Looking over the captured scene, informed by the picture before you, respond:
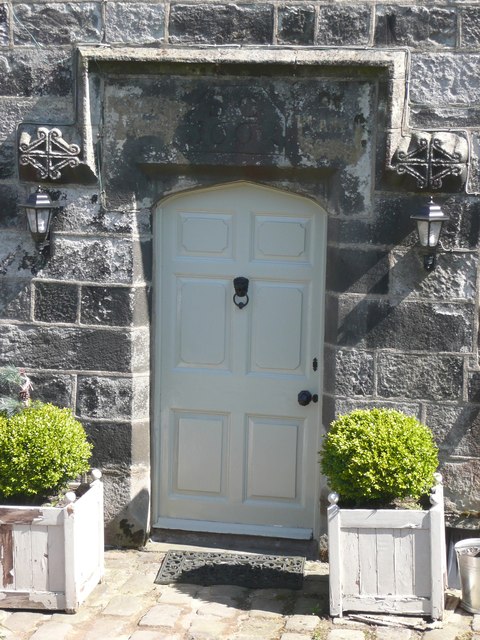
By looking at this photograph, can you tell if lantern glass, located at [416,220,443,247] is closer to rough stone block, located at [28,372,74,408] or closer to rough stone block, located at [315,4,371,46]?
rough stone block, located at [315,4,371,46]

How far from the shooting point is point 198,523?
20.8ft

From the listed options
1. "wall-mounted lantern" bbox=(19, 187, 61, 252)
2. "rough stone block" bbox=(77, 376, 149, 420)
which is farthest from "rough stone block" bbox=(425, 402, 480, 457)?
"wall-mounted lantern" bbox=(19, 187, 61, 252)

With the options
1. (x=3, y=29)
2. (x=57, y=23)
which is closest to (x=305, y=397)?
(x=57, y=23)

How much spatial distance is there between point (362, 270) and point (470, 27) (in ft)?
4.69

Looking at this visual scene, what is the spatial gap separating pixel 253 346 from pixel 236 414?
0.43 meters

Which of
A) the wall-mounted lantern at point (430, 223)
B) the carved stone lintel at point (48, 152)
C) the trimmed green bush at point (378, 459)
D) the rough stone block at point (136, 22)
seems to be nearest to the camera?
the trimmed green bush at point (378, 459)

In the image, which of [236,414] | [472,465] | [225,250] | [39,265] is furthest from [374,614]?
[39,265]

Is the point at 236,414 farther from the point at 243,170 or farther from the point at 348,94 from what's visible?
the point at 348,94

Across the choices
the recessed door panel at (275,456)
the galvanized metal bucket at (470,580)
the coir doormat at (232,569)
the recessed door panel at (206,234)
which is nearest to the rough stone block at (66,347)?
the recessed door panel at (206,234)

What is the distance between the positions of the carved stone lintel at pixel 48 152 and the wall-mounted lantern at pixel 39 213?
14 centimetres

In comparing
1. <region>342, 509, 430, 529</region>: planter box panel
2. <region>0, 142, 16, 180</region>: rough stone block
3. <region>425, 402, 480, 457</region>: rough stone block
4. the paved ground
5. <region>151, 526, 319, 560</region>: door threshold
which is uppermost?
<region>0, 142, 16, 180</region>: rough stone block

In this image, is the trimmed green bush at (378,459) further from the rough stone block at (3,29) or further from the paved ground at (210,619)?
the rough stone block at (3,29)

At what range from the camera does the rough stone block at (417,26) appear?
557 centimetres

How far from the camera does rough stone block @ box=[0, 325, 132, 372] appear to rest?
6.06 metres
